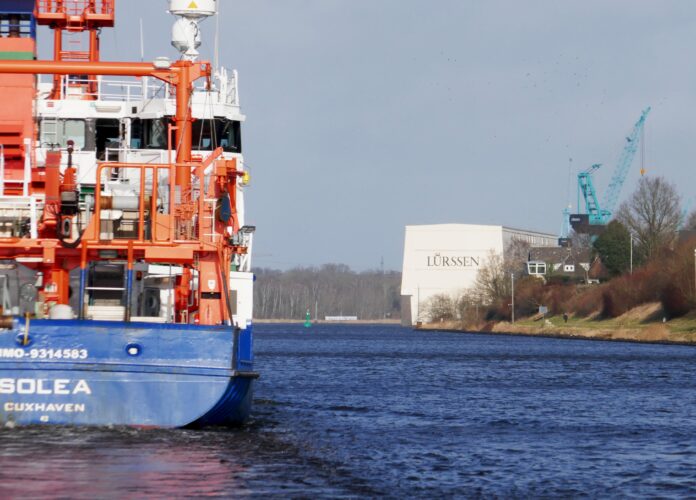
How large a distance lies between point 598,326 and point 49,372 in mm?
110553

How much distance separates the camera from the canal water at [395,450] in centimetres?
2222

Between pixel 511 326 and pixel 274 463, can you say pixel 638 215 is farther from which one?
pixel 274 463

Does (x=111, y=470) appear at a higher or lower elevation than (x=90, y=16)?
lower

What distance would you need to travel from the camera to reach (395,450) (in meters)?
27.8

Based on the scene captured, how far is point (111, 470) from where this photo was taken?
904 inches

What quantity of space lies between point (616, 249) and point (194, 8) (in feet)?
385

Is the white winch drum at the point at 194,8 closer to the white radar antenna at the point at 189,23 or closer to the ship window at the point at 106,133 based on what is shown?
the white radar antenna at the point at 189,23

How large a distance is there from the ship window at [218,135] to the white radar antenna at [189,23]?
4.88m

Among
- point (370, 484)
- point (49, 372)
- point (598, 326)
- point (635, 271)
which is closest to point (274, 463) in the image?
point (370, 484)

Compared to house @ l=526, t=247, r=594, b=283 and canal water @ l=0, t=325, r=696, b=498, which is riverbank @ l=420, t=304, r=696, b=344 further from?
canal water @ l=0, t=325, r=696, b=498

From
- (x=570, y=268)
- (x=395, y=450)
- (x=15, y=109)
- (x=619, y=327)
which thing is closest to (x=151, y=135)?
(x=15, y=109)

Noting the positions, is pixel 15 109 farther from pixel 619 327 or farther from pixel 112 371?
pixel 619 327

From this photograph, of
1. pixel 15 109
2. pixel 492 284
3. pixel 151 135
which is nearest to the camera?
pixel 15 109

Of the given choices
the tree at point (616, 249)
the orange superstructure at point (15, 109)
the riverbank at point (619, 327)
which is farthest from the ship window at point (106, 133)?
the tree at point (616, 249)
